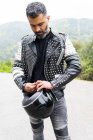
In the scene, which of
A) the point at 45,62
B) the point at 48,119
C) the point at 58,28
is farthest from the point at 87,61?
the point at 58,28

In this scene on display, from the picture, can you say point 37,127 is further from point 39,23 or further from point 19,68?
point 39,23

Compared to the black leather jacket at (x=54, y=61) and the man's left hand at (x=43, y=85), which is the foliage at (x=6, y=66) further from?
the man's left hand at (x=43, y=85)

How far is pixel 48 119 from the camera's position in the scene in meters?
7.27

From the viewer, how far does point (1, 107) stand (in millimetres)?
8500

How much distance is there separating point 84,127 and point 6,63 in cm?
1368

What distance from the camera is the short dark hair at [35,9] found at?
11.6 ft

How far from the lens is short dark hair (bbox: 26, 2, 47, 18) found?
3.54 metres

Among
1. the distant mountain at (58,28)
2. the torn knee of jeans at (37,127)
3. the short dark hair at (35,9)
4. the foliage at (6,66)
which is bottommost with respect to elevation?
the distant mountain at (58,28)

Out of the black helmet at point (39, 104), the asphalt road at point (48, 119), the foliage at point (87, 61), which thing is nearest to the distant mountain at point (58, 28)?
the foliage at point (87, 61)

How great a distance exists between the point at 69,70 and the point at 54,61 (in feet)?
0.50

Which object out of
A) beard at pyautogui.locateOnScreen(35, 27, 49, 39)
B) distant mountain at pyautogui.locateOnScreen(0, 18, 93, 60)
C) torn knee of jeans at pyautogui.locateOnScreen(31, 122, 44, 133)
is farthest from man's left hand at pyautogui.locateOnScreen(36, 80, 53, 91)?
distant mountain at pyautogui.locateOnScreen(0, 18, 93, 60)

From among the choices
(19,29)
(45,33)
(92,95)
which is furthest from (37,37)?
(19,29)

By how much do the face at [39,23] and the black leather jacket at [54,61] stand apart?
158 mm

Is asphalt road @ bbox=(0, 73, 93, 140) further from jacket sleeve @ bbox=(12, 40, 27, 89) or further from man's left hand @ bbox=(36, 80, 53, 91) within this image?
man's left hand @ bbox=(36, 80, 53, 91)
